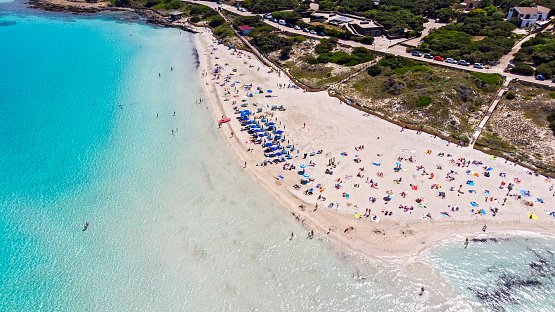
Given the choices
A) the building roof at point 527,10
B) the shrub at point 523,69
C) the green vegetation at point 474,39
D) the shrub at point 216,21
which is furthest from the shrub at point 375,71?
the shrub at point 216,21

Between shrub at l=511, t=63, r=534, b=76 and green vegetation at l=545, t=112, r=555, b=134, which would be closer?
green vegetation at l=545, t=112, r=555, b=134

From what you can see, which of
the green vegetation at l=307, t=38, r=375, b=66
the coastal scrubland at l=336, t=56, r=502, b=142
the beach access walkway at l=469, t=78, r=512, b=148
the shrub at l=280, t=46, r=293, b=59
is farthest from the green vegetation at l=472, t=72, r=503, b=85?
the shrub at l=280, t=46, r=293, b=59

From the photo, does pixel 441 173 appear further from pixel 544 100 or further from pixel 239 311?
pixel 239 311

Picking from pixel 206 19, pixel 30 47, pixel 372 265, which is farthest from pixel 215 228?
pixel 206 19

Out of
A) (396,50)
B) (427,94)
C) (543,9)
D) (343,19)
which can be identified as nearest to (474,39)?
(396,50)

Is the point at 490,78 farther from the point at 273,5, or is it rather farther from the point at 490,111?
the point at 273,5

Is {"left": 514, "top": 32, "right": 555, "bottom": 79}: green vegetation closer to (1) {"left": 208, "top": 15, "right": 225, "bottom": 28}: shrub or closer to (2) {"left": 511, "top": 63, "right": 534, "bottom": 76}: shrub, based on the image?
(2) {"left": 511, "top": 63, "right": 534, "bottom": 76}: shrub

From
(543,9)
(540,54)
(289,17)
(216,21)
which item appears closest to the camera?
(540,54)

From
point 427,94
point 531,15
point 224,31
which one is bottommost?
point 427,94
